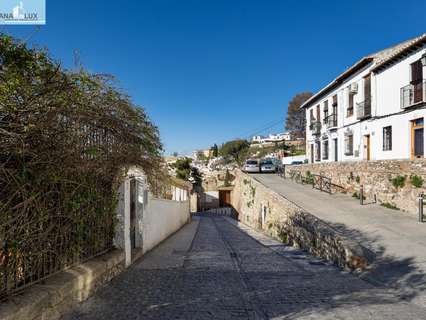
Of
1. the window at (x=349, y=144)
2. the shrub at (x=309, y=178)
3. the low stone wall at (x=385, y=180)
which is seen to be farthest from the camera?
the window at (x=349, y=144)

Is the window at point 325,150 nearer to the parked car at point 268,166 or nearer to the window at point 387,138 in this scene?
the parked car at point 268,166

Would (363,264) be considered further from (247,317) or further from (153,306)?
(153,306)

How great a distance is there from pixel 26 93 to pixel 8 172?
0.81 m

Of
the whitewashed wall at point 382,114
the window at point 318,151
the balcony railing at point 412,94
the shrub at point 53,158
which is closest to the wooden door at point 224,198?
the window at point 318,151

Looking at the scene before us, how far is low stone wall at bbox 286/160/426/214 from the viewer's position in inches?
449

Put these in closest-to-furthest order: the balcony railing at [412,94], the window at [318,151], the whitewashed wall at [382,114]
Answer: the balcony railing at [412,94]
the whitewashed wall at [382,114]
the window at [318,151]

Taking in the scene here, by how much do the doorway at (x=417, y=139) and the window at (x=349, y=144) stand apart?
19.9 ft

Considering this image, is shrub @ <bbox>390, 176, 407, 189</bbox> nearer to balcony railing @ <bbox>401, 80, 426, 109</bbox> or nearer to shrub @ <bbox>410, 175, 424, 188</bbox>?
shrub @ <bbox>410, 175, 424, 188</bbox>

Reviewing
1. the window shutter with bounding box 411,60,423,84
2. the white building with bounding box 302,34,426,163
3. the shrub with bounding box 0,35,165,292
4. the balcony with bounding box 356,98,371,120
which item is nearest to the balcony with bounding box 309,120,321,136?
the white building with bounding box 302,34,426,163

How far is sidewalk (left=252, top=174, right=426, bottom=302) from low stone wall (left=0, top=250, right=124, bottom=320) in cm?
492

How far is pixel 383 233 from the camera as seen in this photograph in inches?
346

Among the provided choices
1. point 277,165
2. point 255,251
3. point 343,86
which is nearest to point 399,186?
point 255,251

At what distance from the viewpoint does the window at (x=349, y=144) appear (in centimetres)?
2150

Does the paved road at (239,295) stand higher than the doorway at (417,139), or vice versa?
the doorway at (417,139)
